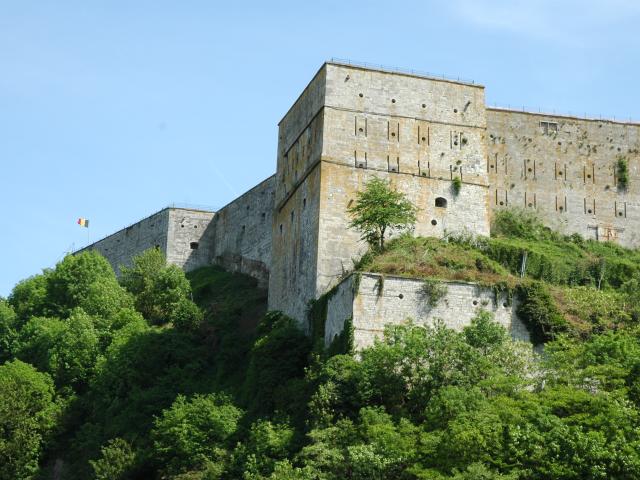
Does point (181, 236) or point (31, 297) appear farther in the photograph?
point (181, 236)

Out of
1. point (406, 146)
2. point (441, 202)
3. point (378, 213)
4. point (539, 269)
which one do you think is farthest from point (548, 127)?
point (378, 213)

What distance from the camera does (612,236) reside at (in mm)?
60406

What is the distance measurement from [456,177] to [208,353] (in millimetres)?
12706

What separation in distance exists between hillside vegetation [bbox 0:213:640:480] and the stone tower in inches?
74.7

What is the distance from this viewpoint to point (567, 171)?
61469 millimetres

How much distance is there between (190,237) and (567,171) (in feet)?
75.1


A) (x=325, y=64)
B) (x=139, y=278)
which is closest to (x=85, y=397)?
(x=139, y=278)

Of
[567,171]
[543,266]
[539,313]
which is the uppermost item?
[567,171]

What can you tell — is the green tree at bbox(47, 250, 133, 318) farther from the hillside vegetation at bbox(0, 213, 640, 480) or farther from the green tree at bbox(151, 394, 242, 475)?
the green tree at bbox(151, 394, 242, 475)

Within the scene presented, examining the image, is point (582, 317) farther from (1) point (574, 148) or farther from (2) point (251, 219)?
(2) point (251, 219)

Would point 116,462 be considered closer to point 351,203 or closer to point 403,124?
point 351,203

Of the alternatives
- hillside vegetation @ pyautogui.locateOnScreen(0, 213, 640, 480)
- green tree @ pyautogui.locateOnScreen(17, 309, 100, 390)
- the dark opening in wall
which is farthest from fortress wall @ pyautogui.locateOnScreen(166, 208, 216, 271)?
the dark opening in wall

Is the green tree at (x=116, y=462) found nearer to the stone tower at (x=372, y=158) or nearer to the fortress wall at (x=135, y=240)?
the stone tower at (x=372, y=158)

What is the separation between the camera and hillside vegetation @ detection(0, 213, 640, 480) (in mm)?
Answer: 40750
